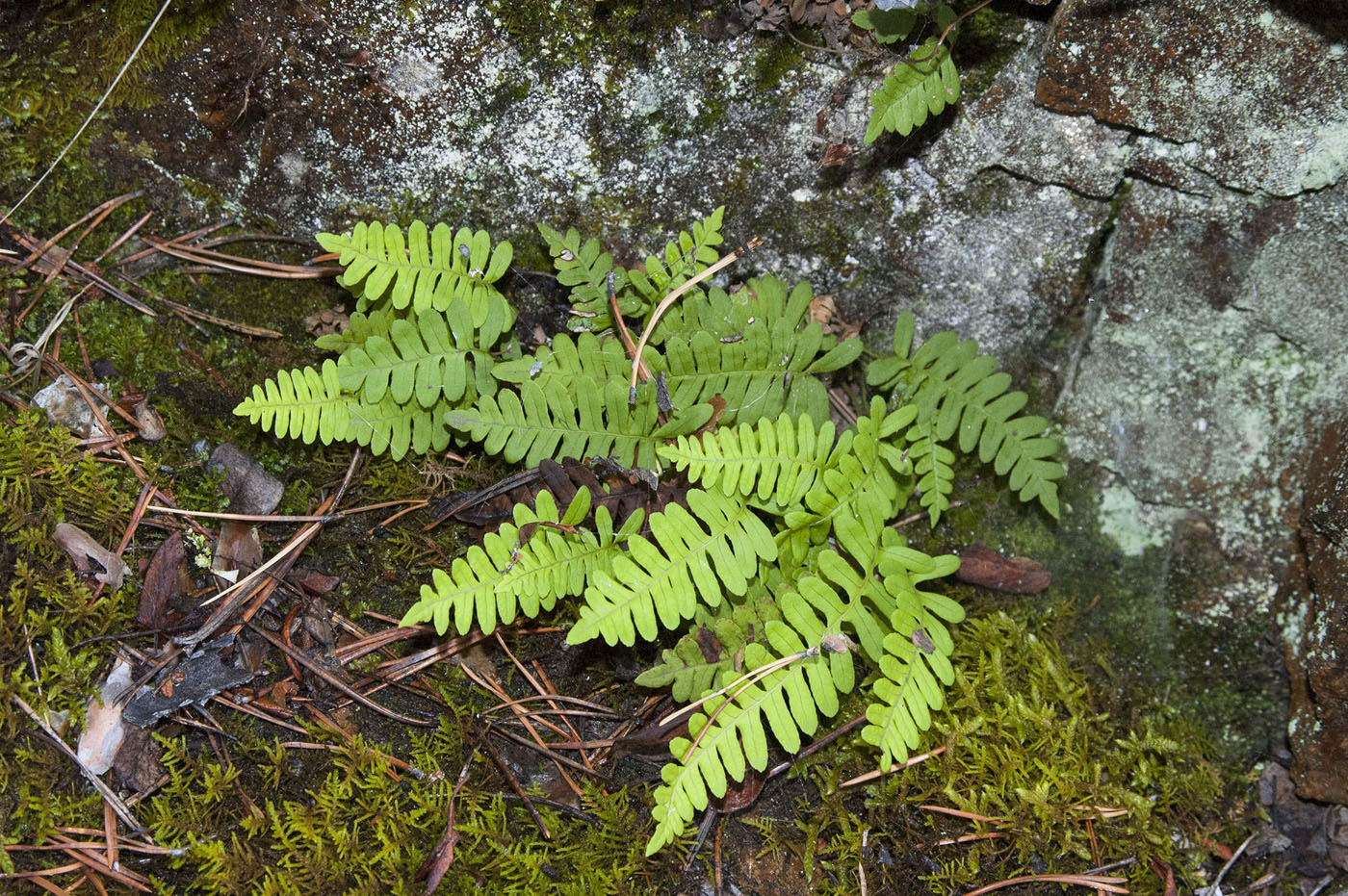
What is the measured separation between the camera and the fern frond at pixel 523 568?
287 cm

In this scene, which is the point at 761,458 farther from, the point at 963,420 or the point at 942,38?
the point at 942,38

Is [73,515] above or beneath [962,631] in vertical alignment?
above

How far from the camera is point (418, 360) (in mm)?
3223

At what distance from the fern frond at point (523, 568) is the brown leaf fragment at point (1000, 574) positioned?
1.42 meters

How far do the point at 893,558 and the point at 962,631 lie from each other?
566 millimetres

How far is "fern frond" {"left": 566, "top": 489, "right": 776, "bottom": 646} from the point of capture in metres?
2.87

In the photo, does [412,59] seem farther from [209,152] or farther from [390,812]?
[390,812]

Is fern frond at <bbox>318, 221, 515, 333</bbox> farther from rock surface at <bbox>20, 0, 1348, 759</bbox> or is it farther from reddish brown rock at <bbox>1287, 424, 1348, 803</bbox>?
reddish brown rock at <bbox>1287, 424, 1348, 803</bbox>

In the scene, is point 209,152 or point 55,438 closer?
point 55,438

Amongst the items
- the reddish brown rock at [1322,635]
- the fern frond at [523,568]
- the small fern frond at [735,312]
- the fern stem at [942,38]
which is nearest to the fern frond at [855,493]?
the small fern frond at [735,312]

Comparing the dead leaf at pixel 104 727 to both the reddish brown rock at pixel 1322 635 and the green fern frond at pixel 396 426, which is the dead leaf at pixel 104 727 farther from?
the reddish brown rock at pixel 1322 635

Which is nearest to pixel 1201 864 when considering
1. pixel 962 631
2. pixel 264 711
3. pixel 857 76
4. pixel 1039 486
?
pixel 962 631

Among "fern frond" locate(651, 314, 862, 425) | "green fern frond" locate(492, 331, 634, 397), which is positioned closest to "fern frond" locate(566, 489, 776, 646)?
"fern frond" locate(651, 314, 862, 425)

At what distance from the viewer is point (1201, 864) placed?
3.24 metres
